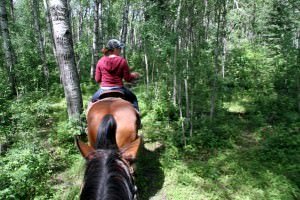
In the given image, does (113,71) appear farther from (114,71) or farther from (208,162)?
(208,162)

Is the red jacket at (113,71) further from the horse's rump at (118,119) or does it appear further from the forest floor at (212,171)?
the forest floor at (212,171)

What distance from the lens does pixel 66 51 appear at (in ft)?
22.6

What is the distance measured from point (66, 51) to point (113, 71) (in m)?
1.56

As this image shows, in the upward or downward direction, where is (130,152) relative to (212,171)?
upward

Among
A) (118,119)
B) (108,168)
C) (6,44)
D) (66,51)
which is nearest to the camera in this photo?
(108,168)

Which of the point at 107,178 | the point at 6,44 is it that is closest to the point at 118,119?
the point at 107,178

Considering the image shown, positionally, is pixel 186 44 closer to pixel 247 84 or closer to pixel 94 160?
pixel 247 84

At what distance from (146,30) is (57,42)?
426 centimetres

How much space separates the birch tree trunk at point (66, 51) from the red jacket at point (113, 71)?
46.7 inches

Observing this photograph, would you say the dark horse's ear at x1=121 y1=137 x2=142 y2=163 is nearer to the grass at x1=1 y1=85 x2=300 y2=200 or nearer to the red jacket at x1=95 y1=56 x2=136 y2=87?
the grass at x1=1 y1=85 x2=300 y2=200

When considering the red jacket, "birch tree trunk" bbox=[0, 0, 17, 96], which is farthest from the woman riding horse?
"birch tree trunk" bbox=[0, 0, 17, 96]

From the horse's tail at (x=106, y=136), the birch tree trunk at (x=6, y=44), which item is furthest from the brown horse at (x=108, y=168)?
the birch tree trunk at (x=6, y=44)

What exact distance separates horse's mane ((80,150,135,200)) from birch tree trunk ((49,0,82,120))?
4.77 meters

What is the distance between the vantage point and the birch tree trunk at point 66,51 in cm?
661
